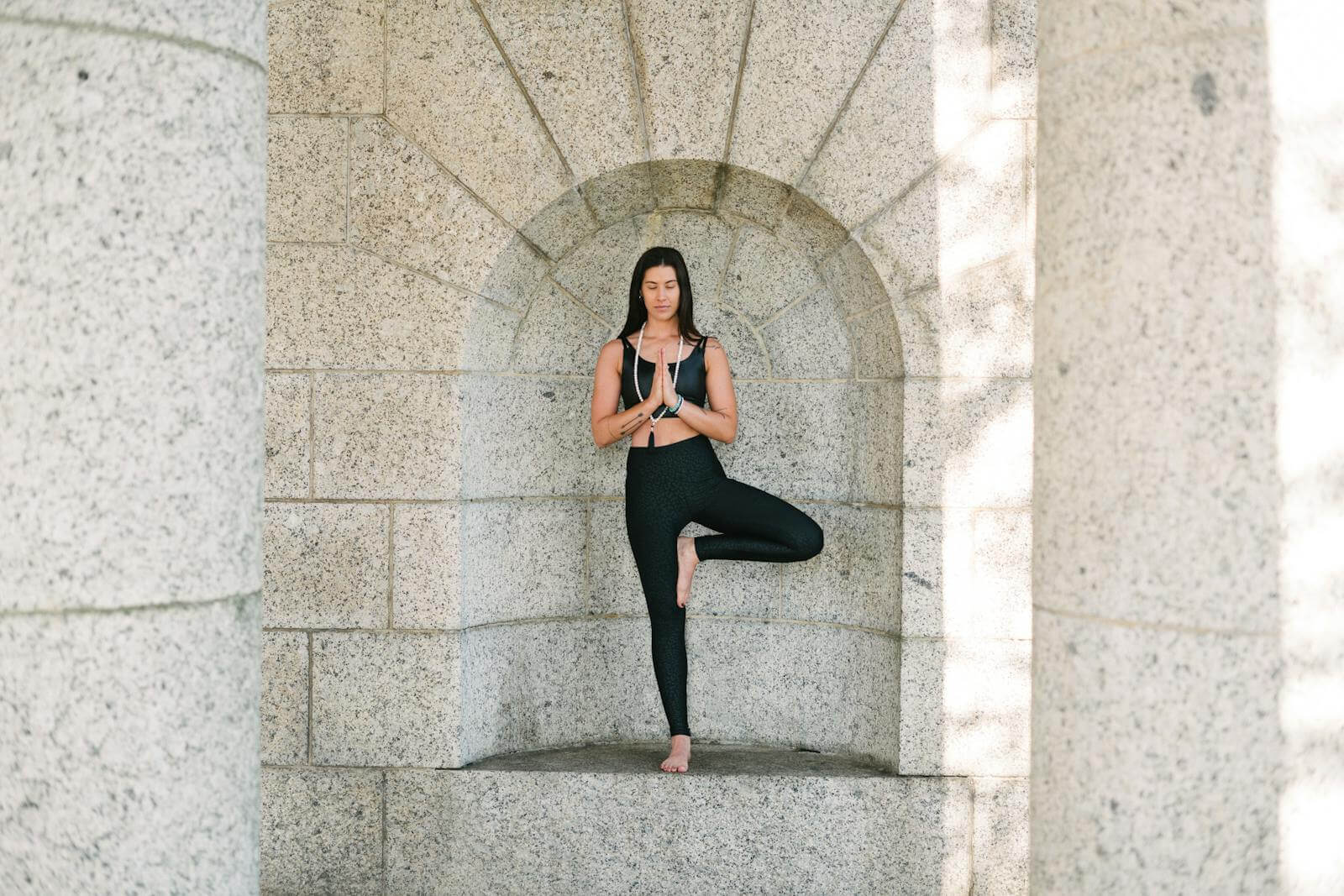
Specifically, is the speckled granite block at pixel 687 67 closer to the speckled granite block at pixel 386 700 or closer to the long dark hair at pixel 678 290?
the long dark hair at pixel 678 290

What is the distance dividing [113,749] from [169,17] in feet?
4.03

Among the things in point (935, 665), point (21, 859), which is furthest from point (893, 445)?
point (21, 859)

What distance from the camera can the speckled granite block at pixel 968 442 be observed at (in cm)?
477

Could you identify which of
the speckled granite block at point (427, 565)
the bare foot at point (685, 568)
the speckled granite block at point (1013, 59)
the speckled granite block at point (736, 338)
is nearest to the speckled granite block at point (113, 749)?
the speckled granite block at point (427, 565)

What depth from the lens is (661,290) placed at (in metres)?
4.88

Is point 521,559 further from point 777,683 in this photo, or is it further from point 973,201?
point 973,201

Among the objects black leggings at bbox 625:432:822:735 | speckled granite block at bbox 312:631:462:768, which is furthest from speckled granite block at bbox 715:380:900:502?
speckled granite block at bbox 312:631:462:768

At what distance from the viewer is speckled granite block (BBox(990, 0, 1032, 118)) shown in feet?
15.6

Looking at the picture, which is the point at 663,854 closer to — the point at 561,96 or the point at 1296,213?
the point at 561,96

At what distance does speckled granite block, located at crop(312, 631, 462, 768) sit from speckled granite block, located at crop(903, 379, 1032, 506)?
1967 mm

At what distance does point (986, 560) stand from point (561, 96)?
2.48 m

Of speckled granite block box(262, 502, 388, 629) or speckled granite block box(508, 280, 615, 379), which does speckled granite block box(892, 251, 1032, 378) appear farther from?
speckled granite block box(262, 502, 388, 629)

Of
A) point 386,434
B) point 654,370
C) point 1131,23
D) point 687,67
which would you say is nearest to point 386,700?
point 386,434

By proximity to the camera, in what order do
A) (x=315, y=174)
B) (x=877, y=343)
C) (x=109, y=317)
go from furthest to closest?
(x=877, y=343) → (x=315, y=174) → (x=109, y=317)
